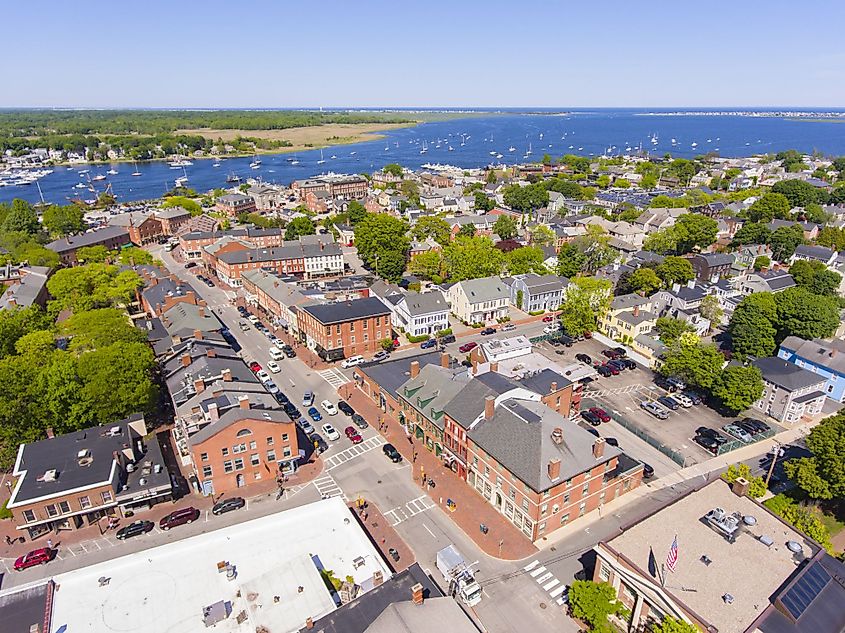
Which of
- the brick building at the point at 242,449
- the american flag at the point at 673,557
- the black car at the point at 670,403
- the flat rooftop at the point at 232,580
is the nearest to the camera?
the flat rooftop at the point at 232,580

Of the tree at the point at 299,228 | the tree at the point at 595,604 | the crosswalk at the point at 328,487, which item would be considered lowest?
the crosswalk at the point at 328,487

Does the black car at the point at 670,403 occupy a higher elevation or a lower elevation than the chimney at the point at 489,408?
lower

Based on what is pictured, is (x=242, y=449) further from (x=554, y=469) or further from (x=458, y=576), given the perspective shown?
(x=554, y=469)

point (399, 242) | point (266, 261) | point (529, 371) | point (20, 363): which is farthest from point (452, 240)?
point (20, 363)

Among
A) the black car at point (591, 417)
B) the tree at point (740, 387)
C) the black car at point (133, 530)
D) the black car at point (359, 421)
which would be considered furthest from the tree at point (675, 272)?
the black car at point (133, 530)

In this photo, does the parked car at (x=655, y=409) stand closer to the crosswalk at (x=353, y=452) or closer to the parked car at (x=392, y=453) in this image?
the parked car at (x=392, y=453)

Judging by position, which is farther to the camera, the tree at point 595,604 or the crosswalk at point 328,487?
the crosswalk at point 328,487

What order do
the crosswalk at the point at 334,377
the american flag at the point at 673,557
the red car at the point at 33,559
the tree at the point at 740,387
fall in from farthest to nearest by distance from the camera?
1. the crosswalk at the point at 334,377
2. the tree at the point at 740,387
3. the red car at the point at 33,559
4. the american flag at the point at 673,557

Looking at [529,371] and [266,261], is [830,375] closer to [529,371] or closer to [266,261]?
[529,371]
